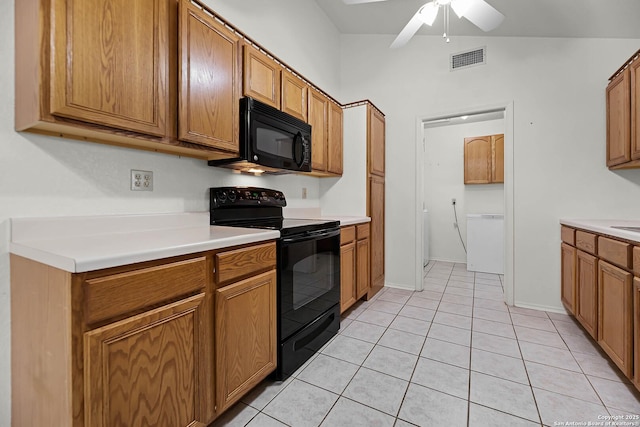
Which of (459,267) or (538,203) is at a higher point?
(538,203)

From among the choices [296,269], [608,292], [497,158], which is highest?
[497,158]

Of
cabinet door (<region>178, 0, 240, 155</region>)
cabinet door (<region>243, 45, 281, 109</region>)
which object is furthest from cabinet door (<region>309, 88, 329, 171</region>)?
cabinet door (<region>178, 0, 240, 155</region>)

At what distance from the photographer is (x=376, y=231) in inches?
124

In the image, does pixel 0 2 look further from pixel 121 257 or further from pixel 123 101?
pixel 121 257

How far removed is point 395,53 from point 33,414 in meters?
4.03

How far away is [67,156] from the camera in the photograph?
1.25 m

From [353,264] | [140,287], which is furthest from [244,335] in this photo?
[353,264]

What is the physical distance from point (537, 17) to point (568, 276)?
7.66 feet

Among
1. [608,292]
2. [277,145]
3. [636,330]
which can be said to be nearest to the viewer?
[636,330]

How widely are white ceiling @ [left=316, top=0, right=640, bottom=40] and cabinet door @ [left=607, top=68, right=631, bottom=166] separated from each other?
0.48 m

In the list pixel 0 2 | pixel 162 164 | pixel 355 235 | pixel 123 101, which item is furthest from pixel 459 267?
pixel 0 2

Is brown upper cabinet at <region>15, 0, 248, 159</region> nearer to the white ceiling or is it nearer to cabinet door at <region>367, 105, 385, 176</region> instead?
cabinet door at <region>367, 105, 385, 176</region>

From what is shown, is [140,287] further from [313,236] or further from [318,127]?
[318,127]

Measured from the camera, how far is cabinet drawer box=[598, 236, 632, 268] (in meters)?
1.53
